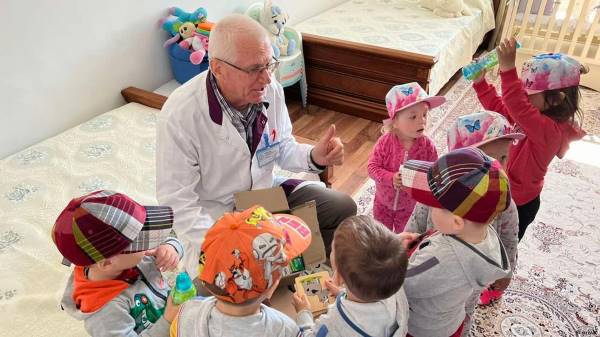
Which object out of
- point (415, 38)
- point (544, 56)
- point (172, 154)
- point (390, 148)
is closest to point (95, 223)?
point (172, 154)

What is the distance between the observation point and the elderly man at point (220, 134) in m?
1.37

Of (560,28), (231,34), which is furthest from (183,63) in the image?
(560,28)

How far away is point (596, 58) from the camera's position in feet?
11.3

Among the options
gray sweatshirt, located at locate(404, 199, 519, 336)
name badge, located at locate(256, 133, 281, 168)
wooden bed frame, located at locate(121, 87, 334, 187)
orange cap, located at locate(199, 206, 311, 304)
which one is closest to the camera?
orange cap, located at locate(199, 206, 311, 304)

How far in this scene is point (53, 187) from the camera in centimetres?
188

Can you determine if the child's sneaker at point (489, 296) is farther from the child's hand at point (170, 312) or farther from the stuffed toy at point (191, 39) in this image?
the stuffed toy at point (191, 39)

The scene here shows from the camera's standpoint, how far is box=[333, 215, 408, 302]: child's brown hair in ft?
2.91

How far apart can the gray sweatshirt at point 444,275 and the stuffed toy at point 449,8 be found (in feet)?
9.55

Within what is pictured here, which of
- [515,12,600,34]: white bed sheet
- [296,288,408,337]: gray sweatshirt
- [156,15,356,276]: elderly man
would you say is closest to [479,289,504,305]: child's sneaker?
[156,15,356,276]: elderly man

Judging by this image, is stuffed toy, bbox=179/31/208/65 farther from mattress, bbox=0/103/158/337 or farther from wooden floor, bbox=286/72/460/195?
wooden floor, bbox=286/72/460/195

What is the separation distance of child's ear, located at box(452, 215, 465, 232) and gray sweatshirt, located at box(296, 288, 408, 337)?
0.21 m

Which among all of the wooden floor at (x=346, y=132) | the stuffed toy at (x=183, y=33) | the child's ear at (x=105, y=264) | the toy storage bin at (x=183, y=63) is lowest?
the wooden floor at (x=346, y=132)

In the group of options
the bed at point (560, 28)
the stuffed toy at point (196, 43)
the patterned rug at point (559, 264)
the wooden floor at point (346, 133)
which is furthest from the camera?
the bed at point (560, 28)

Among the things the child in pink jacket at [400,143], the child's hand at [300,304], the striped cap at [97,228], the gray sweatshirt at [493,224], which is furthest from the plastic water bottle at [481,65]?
the striped cap at [97,228]
